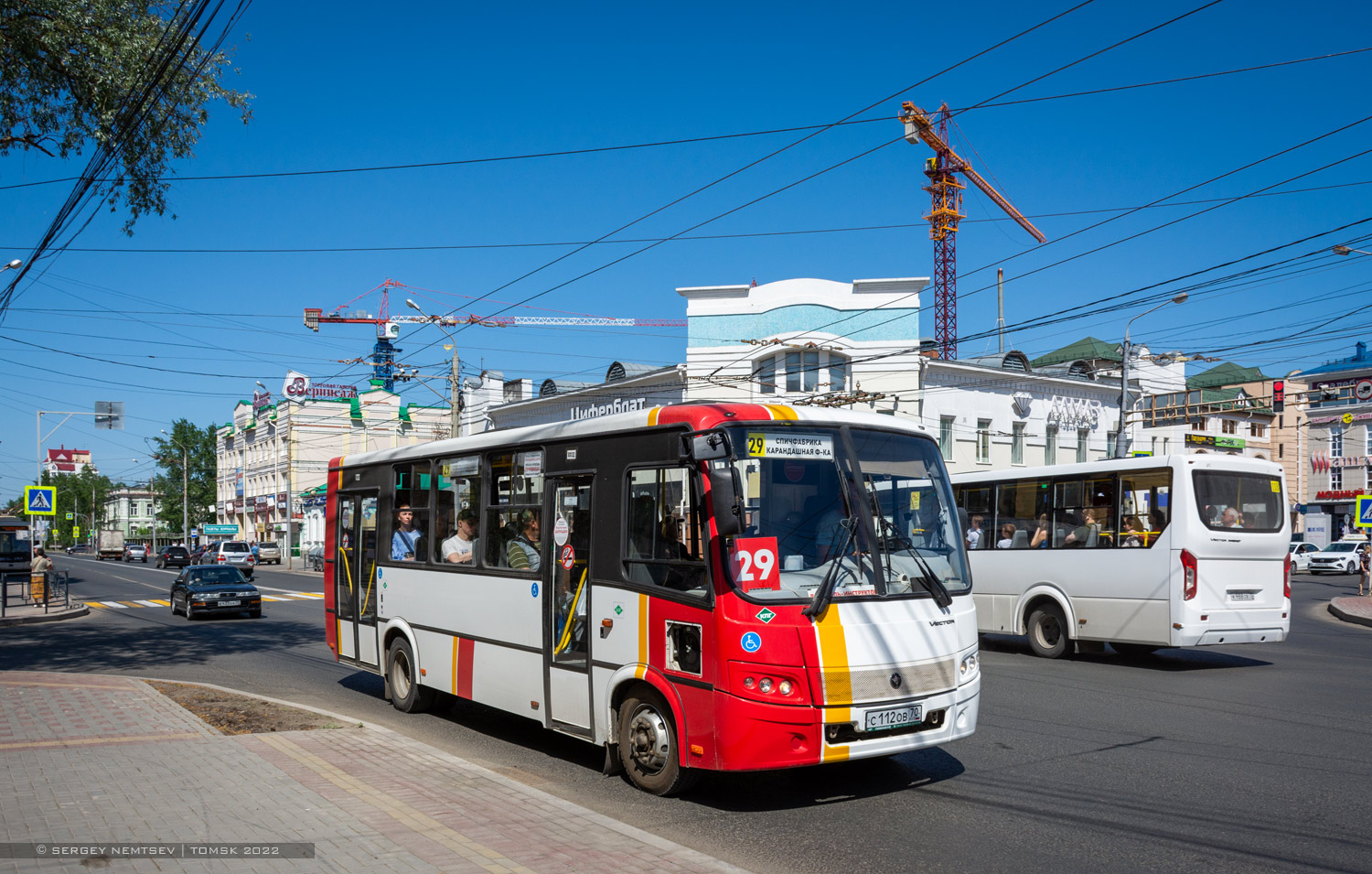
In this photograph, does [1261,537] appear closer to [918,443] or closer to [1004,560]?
[1004,560]

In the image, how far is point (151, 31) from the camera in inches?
562

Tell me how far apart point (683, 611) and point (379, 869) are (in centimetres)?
250

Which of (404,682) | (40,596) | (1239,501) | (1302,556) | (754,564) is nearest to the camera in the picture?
(754,564)

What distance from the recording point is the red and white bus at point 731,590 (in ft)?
21.6

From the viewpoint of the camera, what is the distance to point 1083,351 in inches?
2196

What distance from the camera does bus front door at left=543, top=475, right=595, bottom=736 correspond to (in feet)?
26.1

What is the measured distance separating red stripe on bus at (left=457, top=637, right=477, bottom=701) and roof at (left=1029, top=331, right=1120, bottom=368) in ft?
153

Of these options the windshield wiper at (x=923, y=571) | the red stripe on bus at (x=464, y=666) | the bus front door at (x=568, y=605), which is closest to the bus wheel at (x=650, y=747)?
the bus front door at (x=568, y=605)

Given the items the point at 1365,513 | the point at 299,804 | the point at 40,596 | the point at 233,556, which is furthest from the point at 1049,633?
the point at 233,556

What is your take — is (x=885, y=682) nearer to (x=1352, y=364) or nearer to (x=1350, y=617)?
(x=1350, y=617)

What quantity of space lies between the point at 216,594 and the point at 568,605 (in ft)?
62.6

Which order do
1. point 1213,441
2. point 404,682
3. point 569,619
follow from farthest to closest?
point 1213,441, point 404,682, point 569,619

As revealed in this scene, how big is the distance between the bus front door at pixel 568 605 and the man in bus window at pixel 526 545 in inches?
7.8

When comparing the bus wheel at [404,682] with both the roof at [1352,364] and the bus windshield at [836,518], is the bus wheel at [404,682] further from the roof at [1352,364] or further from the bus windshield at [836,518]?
the roof at [1352,364]
